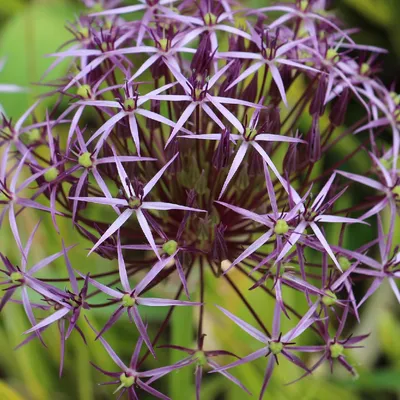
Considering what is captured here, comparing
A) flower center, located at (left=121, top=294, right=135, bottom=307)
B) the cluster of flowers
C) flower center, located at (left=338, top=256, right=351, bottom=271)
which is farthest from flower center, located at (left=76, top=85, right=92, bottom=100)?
flower center, located at (left=338, top=256, right=351, bottom=271)

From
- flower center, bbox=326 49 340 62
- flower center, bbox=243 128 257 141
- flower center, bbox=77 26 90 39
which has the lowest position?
flower center, bbox=243 128 257 141

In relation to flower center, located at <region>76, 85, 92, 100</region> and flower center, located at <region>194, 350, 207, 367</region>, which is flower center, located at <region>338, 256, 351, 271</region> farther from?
flower center, located at <region>76, 85, 92, 100</region>

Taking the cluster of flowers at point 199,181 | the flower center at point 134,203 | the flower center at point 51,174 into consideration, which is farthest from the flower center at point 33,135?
the flower center at point 134,203

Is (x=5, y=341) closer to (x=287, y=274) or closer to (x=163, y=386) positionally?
(x=163, y=386)

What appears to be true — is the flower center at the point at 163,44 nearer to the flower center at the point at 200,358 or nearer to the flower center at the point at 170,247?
the flower center at the point at 170,247

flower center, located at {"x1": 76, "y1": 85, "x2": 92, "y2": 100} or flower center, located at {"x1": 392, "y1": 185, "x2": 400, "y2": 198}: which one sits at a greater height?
flower center, located at {"x1": 76, "y1": 85, "x2": 92, "y2": 100}

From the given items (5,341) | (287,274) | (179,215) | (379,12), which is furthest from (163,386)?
(379,12)
